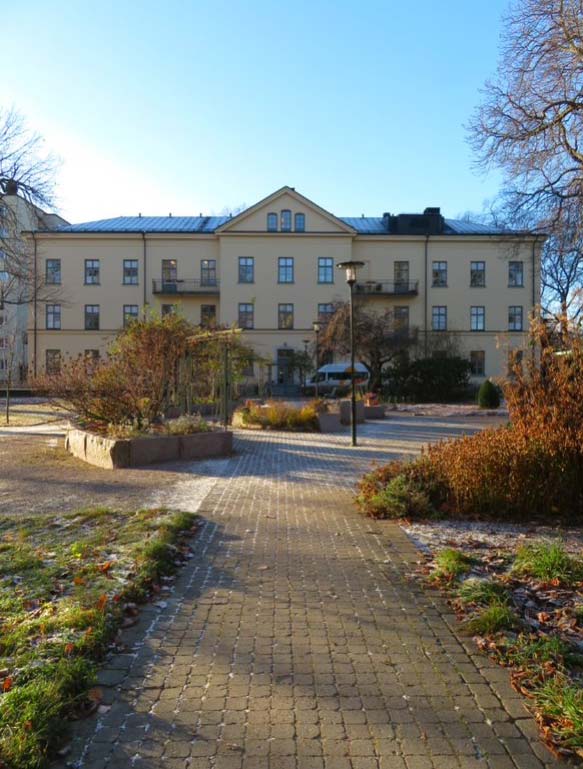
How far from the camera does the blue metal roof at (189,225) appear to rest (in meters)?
54.2

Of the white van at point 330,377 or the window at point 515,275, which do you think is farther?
the window at point 515,275

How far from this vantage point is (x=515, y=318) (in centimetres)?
5391

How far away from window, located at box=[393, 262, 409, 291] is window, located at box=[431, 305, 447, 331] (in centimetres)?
302

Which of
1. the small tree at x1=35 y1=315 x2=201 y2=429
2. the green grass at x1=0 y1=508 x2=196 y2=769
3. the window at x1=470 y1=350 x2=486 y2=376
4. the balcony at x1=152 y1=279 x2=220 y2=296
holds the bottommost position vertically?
the green grass at x1=0 y1=508 x2=196 y2=769

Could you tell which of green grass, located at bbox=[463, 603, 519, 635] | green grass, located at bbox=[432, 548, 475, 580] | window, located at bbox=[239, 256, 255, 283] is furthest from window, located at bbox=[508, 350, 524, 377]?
window, located at bbox=[239, 256, 255, 283]

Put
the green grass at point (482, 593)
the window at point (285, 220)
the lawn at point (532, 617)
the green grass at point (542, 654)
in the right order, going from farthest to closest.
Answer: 1. the window at point (285, 220)
2. the green grass at point (482, 593)
3. the green grass at point (542, 654)
4. the lawn at point (532, 617)

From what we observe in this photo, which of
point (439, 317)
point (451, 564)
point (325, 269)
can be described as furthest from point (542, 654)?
point (439, 317)

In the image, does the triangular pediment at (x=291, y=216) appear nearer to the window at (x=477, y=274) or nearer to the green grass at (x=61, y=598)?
the window at (x=477, y=274)

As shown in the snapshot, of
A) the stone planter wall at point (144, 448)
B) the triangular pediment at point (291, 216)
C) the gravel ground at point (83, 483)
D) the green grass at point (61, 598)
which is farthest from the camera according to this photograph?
the triangular pediment at point (291, 216)

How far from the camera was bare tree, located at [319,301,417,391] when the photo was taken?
39469 mm

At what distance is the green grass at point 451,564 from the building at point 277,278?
46.5 metres

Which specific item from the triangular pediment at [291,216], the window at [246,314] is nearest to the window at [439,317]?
the triangular pediment at [291,216]

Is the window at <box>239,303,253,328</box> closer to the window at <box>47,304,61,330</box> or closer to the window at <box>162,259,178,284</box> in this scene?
the window at <box>162,259,178,284</box>

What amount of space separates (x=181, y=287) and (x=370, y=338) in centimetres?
1959
